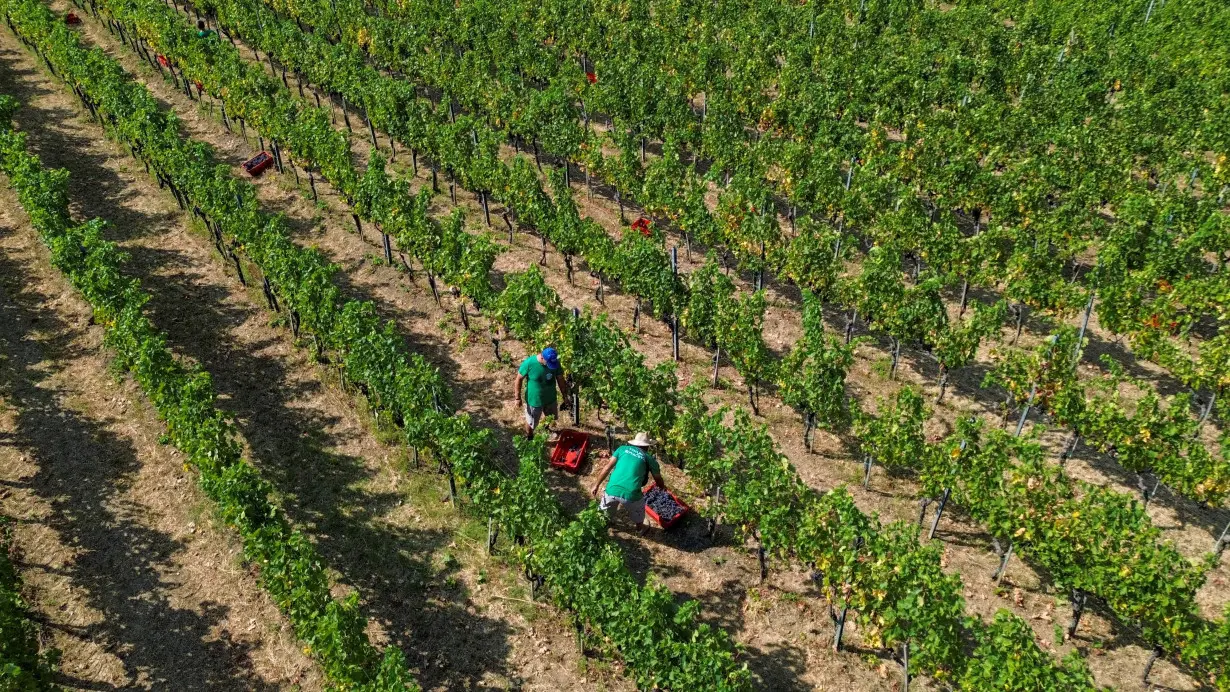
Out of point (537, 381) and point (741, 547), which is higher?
point (537, 381)

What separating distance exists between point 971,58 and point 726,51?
385 inches

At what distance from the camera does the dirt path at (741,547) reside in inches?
526

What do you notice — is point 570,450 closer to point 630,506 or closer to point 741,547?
point 630,506

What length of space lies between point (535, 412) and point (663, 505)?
3.23 meters

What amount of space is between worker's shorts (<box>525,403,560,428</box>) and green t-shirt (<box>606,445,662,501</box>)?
274 cm

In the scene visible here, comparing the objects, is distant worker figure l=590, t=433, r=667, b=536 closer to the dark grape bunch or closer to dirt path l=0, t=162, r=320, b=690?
the dark grape bunch

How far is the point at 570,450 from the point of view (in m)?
16.9

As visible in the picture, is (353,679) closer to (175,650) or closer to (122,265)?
(175,650)

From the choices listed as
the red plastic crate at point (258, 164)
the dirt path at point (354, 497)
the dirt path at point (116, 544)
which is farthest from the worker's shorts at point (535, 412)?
the red plastic crate at point (258, 164)

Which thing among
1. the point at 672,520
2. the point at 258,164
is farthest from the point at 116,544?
the point at 258,164

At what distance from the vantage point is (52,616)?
13945mm

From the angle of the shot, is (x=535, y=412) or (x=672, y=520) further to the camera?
(x=535, y=412)

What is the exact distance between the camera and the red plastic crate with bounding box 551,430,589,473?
651 inches

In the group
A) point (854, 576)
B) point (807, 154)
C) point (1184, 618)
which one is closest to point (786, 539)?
point (854, 576)
